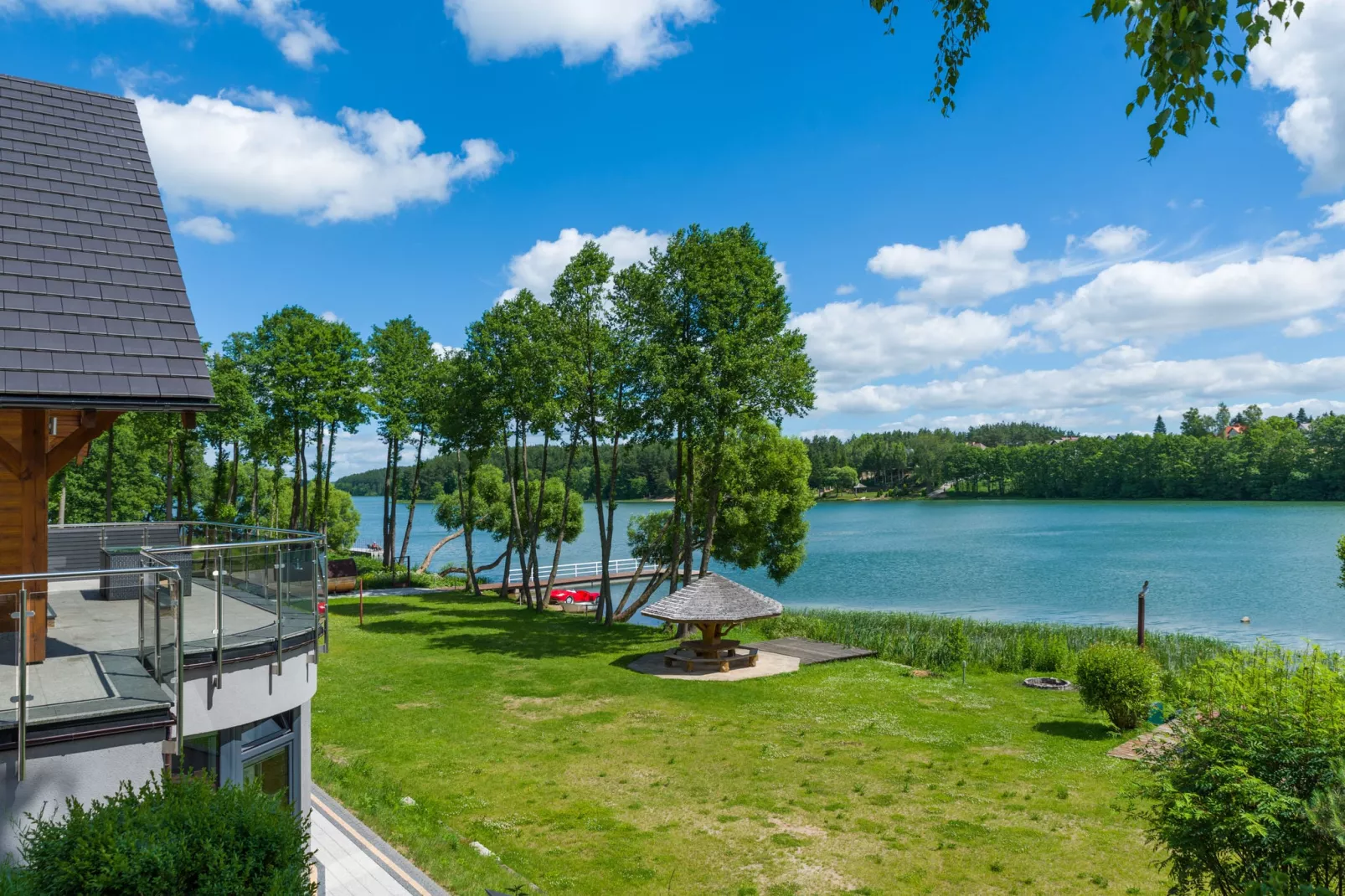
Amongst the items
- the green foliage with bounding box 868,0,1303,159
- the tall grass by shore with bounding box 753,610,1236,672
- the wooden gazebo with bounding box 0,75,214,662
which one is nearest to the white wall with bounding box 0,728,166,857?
the wooden gazebo with bounding box 0,75,214,662

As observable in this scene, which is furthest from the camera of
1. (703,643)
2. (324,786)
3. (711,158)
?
(711,158)

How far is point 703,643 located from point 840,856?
10787 mm

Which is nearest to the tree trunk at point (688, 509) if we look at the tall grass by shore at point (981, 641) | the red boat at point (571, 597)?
the tall grass by shore at point (981, 641)

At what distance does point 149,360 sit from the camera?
7406 millimetres

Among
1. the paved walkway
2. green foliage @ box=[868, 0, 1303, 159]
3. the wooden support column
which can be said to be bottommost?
the paved walkway

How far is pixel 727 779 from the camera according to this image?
1189 centimetres

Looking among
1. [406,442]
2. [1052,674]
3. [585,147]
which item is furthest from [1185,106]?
[406,442]

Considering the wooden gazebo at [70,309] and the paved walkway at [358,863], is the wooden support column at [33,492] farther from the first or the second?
the paved walkway at [358,863]

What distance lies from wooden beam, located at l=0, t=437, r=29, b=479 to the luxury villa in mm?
17

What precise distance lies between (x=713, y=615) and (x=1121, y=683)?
8.50 metres

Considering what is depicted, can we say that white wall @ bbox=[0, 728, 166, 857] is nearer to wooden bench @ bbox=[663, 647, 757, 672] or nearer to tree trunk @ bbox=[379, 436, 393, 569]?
wooden bench @ bbox=[663, 647, 757, 672]

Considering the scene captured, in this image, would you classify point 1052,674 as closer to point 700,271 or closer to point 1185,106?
Answer: point 700,271

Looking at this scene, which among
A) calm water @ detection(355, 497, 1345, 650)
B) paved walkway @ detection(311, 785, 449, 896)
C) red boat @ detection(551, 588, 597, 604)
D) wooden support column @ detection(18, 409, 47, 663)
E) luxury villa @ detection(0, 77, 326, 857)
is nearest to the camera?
luxury villa @ detection(0, 77, 326, 857)

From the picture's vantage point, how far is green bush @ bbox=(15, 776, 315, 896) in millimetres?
4441
